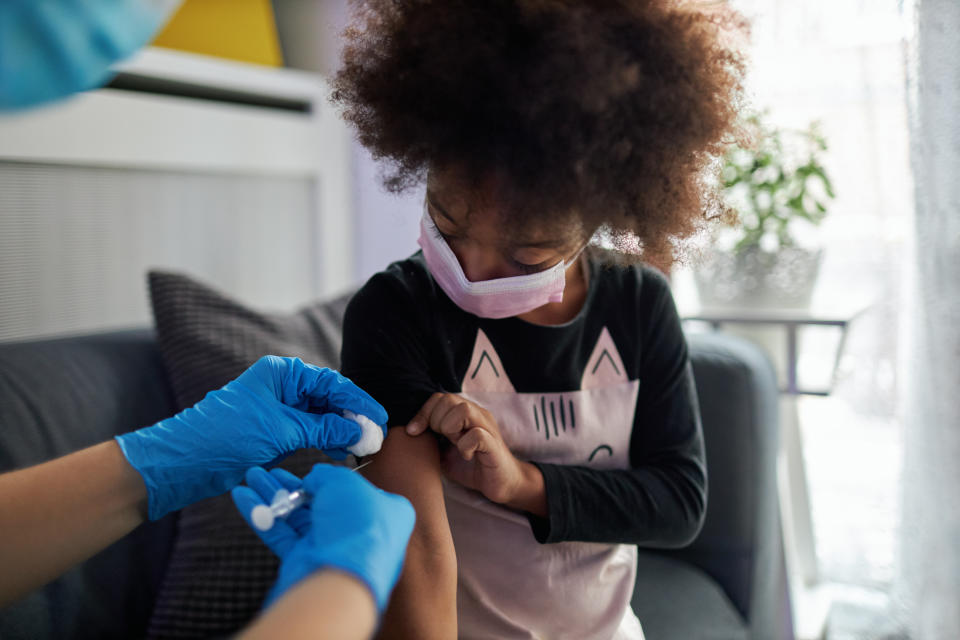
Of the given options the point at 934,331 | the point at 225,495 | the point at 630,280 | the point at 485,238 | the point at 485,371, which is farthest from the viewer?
the point at 934,331

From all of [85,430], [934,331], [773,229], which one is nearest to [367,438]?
[85,430]

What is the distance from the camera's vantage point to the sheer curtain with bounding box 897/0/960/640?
4.18ft

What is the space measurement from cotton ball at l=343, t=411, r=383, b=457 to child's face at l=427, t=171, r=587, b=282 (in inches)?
8.6

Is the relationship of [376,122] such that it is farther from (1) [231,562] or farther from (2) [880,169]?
(2) [880,169]

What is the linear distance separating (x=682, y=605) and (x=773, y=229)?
3.05ft

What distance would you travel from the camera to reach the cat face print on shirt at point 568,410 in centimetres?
96

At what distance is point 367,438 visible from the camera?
2.63 feet

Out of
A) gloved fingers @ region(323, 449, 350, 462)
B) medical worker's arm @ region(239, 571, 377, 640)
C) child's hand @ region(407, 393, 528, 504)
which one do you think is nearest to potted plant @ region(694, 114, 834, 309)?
child's hand @ region(407, 393, 528, 504)

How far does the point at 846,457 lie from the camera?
198cm

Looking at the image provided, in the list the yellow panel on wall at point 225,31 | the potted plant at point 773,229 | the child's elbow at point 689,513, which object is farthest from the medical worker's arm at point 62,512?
the yellow panel on wall at point 225,31

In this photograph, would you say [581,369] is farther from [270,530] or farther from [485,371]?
[270,530]

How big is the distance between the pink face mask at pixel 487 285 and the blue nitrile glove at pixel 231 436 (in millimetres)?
178

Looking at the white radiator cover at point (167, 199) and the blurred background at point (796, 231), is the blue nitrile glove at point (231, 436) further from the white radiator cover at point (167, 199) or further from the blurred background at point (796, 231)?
the white radiator cover at point (167, 199)

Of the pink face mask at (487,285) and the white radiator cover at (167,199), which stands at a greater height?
the white radiator cover at (167,199)
